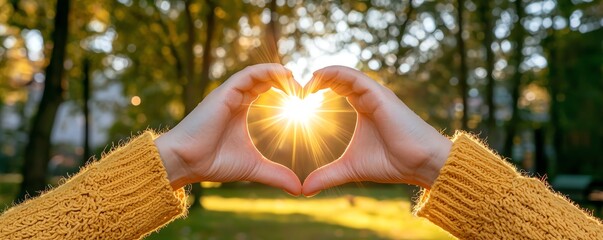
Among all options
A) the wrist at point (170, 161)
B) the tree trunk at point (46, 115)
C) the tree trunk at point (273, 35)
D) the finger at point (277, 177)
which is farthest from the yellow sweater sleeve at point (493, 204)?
the tree trunk at point (273, 35)

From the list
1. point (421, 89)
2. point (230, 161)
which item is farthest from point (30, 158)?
point (421, 89)

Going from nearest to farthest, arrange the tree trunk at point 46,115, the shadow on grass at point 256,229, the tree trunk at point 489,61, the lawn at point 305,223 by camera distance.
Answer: the shadow on grass at point 256,229, the lawn at point 305,223, the tree trunk at point 46,115, the tree trunk at point 489,61

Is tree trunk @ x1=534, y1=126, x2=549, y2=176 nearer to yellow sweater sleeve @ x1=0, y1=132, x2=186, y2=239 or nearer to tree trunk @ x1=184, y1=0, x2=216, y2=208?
tree trunk @ x1=184, y1=0, x2=216, y2=208

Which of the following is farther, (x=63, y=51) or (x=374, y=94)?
(x=63, y=51)

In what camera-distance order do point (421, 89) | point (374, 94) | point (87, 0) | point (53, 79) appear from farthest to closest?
point (421, 89) < point (87, 0) < point (53, 79) < point (374, 94)

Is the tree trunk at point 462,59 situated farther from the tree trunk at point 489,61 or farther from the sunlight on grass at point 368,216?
the sunlight on grass at point 368,216

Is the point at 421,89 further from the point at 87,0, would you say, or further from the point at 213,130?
the point at 213,130

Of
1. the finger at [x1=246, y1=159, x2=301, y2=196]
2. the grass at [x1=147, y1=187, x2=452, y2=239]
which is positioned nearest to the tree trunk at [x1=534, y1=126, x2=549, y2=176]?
the grass at [x1=147, y1=187, x2=452, y2=239]

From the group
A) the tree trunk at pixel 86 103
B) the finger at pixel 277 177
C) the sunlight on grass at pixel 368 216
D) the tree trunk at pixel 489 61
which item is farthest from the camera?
the tree trunk at pixel 86 103

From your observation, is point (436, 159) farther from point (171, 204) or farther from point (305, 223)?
point (305, 223)
